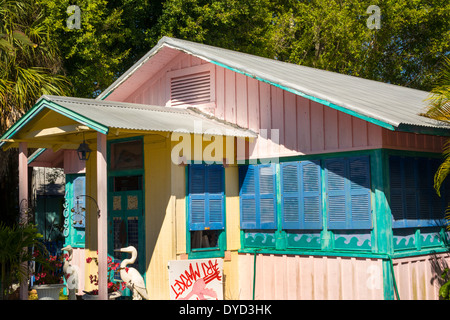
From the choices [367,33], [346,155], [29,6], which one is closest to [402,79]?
[367,33]

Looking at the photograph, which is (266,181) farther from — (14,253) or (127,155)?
(14,253)

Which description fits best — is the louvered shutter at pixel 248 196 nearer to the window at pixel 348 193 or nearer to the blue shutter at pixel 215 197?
the blue shutter at pixel 215 197

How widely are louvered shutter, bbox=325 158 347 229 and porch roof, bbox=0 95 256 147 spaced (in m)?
1.70

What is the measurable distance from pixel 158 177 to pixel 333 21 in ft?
53.6

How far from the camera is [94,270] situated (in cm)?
1239

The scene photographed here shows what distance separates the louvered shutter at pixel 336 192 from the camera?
10094mm

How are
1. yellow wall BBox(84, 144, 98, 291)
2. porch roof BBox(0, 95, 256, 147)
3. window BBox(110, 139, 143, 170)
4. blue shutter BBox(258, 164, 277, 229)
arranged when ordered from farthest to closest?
yellow wall BBox(84, 144, 98, 291)
window BBox(110, 139, 143, 170)
blue shutter BBox(258, 164, 277, 229)
porch roof BBox(0, 95, 256, 147)

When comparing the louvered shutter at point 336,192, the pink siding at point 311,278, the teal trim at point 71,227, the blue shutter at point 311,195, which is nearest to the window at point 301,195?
the blue shutter at point 311,195

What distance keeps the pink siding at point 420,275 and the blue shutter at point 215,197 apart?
3.12 meters

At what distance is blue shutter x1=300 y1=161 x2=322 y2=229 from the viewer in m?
10.4

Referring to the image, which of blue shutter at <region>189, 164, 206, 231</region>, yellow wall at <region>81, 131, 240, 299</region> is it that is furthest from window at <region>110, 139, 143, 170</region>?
blue shutter at <region>189, 164, 206, 231</region>

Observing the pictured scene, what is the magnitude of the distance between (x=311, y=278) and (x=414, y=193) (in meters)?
2.16

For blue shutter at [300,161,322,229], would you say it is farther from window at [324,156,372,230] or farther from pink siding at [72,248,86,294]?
pink siding at [72,248,86,294]

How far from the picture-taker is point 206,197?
11.1 m
